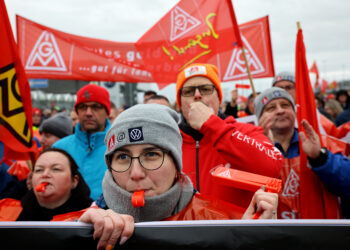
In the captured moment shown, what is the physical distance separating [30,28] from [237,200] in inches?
189

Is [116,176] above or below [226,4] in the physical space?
below

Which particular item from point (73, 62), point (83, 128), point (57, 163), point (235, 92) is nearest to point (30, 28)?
point (73, 62)

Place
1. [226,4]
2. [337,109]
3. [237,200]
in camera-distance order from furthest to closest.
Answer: [337,109] → [226,4] → [237,200]

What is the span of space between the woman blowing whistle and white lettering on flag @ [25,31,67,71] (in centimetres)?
414

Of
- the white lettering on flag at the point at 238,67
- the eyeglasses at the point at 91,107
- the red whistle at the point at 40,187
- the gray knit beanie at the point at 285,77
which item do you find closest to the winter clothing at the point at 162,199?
the red whistle at the point at 40,187

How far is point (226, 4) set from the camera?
4.29 meters

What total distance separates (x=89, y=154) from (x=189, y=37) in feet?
7.53

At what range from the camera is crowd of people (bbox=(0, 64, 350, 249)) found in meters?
1.34

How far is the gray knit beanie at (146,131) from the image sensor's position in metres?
1.38

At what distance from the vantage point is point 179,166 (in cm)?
147

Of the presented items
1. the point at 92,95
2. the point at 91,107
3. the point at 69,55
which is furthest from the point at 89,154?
the point at 69,55

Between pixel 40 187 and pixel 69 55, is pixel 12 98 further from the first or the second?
pixel 69 55

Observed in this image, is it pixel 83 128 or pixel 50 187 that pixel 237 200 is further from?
pixel 83 128

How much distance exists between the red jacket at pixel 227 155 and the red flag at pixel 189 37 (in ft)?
8.12
